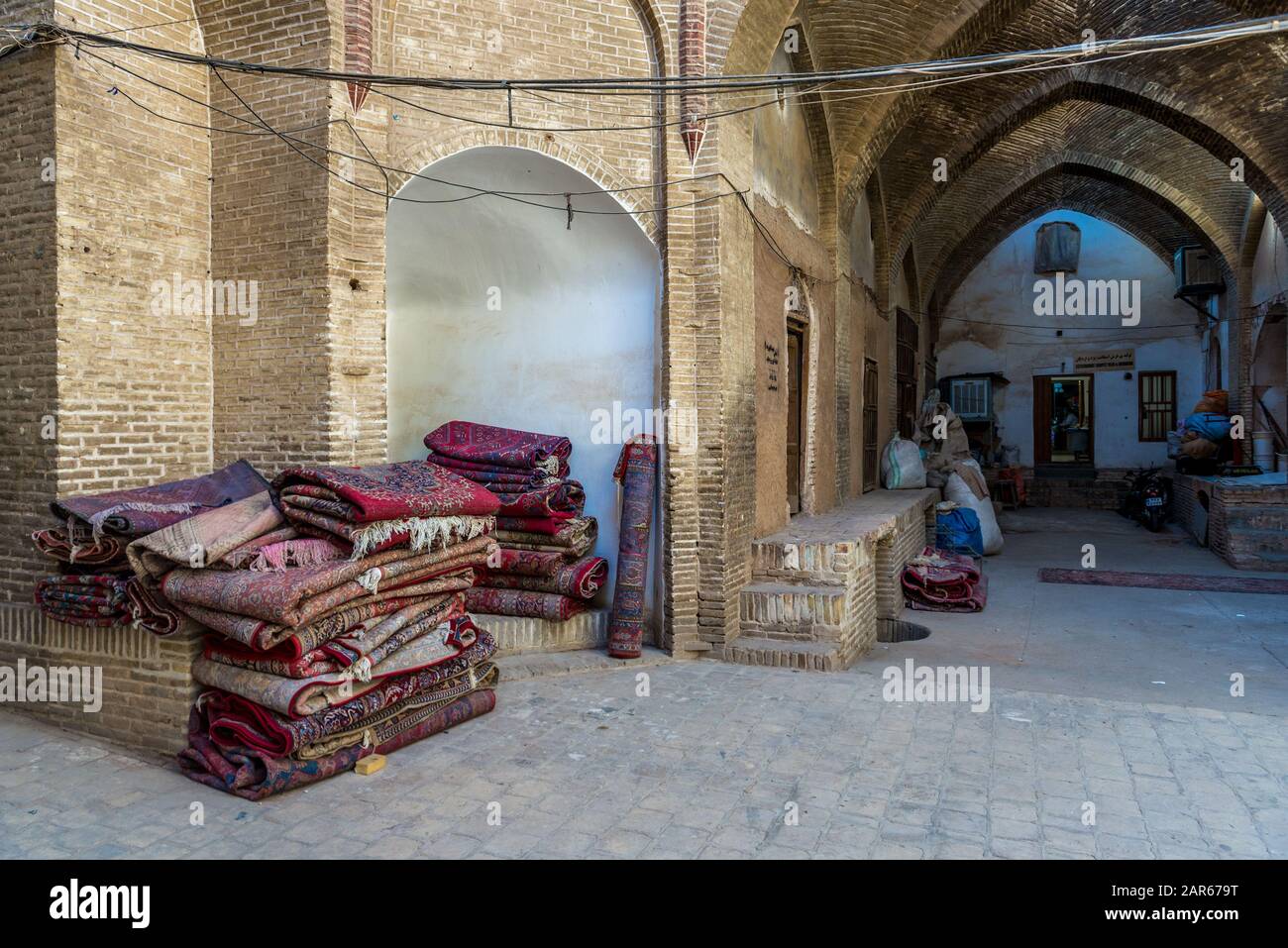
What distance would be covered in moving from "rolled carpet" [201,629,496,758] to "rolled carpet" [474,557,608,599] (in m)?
1.96

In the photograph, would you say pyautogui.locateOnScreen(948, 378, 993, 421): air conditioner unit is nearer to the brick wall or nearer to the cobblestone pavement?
the cobblestone pavement

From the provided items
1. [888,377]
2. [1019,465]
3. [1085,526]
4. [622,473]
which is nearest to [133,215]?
[622,473]

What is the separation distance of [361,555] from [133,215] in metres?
3.08

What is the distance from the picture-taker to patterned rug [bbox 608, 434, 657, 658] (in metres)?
6.45

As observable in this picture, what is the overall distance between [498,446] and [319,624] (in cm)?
303

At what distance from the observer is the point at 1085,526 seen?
15836mm

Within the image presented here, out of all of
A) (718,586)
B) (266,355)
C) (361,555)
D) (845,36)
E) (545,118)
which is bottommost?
(718,586)

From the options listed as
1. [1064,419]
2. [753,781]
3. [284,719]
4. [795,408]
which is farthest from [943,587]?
[1064,419]

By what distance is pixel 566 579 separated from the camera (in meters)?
6.65

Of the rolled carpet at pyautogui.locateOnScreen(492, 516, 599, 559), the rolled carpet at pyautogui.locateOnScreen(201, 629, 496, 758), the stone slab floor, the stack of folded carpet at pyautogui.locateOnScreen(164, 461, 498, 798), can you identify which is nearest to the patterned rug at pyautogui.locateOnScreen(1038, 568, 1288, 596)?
the stone slab floor

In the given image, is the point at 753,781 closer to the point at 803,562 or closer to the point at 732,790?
the point at 732,790

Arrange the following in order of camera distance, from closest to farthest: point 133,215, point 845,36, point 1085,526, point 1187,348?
point 133,215 < point 845,36 < point 1085,526 < point 1187,348

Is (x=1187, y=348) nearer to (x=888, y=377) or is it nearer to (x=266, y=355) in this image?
(x=888, y=377)

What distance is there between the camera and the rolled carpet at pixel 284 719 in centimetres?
403
